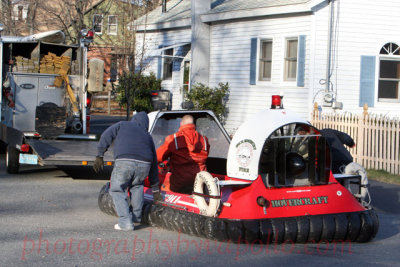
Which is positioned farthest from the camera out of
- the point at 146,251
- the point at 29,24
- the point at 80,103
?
the point at 29,24

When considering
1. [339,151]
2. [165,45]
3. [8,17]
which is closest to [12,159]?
[339,151]

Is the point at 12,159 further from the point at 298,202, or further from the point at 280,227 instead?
the point at 280,227

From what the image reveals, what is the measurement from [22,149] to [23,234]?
4.31 meters

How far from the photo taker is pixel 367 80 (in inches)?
739

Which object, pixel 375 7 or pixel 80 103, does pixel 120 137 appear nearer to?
pixel 80 103

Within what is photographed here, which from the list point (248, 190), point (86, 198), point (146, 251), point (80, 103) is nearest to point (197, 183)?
point (248, 190)

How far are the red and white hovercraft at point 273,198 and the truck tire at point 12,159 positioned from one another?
5454 mm

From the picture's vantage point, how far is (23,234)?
830 centimetres

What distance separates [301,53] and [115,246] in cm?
1233

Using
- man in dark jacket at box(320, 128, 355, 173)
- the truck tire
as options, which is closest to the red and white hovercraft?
man in dark jacket at box(320, 128, 355, 173)

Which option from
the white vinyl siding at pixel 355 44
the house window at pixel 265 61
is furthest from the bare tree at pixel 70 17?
the white vinyl siding at pixel 355 44

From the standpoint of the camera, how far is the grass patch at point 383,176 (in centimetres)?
1417

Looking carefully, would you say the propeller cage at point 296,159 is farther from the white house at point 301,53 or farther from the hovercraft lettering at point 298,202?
the white house at point 301,53

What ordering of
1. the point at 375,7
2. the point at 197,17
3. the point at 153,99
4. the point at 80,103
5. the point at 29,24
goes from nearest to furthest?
the point at 80,103, the point at 375,7, the point at 197,17, the point at 153,99, the point at 29,24
